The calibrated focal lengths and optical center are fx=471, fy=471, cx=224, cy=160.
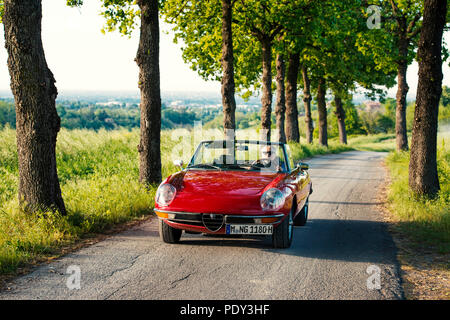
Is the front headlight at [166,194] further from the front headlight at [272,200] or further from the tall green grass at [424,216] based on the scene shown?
the tall green grass at [424,216]

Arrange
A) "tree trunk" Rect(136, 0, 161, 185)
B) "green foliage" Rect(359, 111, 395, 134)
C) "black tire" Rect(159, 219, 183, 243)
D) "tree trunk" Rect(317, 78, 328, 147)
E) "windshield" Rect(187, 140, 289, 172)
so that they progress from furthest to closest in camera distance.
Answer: "green foliage" Rect(359, 111, 395, 134)
"tree trunk" Rect(317, 78, 328, 147)
"tree trunk" Rect(136, 0, 161, 185)
"windshield" Rect(187, 140, 289, 172)
"black tire" Rect(159, 219, 183, 243)

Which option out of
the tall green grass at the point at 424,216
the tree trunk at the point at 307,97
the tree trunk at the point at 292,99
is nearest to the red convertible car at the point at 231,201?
the tall green grass at the point at 424,216

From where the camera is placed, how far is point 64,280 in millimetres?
5172

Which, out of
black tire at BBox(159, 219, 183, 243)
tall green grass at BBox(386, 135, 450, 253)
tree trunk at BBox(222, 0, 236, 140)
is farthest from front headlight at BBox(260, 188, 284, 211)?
tree trunk at BBox(222, 0, 236, 140)

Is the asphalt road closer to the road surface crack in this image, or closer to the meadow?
the road surface crack

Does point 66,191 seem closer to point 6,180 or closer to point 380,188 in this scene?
point 6,180

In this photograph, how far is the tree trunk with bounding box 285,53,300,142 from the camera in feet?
98.0

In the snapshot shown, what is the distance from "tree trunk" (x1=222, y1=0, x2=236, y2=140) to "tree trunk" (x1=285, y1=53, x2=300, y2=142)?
13.8 m

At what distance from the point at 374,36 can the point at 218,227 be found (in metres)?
19.4

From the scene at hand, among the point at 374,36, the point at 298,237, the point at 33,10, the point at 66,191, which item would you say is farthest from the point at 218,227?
the point at 374,36

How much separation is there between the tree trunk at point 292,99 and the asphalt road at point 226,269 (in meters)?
21.9

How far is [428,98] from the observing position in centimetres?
1031

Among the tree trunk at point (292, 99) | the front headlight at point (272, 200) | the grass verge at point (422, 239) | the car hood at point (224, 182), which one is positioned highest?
the tree trunk at point (292, 99)

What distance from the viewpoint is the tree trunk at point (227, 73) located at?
1641 cm
